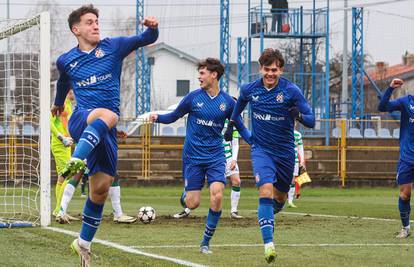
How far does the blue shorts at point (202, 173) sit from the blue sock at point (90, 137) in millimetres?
3537

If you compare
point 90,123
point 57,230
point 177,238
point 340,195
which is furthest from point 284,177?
point 340,195

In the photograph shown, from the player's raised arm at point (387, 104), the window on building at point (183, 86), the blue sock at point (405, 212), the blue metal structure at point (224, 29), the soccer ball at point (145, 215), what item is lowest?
the soccer ball at point (145, 215)

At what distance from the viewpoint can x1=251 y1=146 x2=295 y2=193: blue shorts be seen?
434 inches

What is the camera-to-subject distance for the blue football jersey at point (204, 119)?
12.8m

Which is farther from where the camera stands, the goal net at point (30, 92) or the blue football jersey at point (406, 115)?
the goal net at point (30, 92)

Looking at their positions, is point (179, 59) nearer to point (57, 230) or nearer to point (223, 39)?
point (223, 39)

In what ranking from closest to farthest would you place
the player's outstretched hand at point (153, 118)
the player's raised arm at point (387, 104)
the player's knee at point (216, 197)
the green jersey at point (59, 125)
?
the player's knee at point (216, 197) < the player's outstretched hand at point (153, 118) < the player's raised arm at point (387, 104) < the green jersey at point (59, 125)

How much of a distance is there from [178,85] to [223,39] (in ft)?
94.4

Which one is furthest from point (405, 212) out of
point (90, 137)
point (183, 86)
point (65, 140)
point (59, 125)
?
point (183, 86)

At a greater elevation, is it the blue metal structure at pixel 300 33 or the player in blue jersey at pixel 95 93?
the blue metal structure at pixel 300 33

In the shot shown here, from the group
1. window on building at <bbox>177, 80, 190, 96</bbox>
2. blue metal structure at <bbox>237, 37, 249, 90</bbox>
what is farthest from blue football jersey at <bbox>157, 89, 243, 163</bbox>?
window on building at <bbox>177, 80, 190, 96</bbox>

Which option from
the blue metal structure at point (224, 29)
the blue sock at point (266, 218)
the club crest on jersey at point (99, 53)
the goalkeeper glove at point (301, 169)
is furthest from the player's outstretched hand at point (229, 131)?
the blue metal structure at point (224, 29)

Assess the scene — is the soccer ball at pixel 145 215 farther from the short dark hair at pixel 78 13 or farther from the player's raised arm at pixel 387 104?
the short dark hair at pixel 78 13

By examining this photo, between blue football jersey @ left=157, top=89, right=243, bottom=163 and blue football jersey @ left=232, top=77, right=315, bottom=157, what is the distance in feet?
4.86
